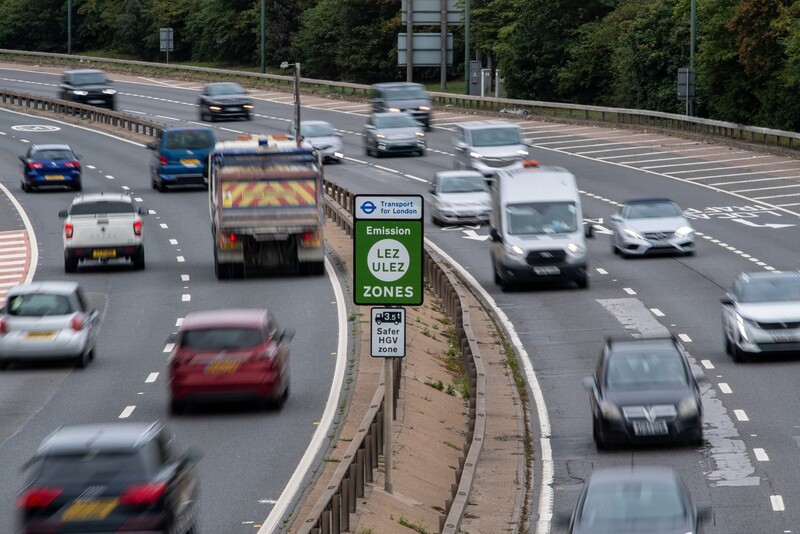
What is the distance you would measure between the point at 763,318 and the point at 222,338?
1010cm

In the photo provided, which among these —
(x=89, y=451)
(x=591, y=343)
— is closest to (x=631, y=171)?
(x=591, y=343)

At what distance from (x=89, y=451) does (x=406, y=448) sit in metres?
8.40

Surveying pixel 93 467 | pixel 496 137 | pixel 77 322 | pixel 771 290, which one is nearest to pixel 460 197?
pixel 496 137

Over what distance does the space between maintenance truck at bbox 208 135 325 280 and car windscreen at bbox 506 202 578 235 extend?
4.75 meters

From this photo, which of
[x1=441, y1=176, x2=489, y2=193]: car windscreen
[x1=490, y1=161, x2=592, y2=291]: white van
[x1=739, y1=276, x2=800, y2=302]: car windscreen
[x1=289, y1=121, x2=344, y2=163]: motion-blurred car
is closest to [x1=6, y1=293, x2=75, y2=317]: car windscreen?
[x1=490, y1=161, x2=592, y2=291]: white van

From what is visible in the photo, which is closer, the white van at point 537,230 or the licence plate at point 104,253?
the white van at point 537,230

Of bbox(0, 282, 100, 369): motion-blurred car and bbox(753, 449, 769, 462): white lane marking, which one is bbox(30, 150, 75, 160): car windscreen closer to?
bbox(0, 282, 100, 369): motion-blurred car

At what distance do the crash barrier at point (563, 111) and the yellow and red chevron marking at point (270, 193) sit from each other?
27830mm

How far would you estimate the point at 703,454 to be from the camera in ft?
74.2

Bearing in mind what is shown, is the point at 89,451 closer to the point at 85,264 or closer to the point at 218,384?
the point at 218,384

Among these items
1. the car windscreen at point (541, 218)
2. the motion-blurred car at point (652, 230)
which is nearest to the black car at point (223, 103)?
the motion-blurred car at point (652, 230)

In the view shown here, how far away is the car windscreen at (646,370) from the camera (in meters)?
23.1

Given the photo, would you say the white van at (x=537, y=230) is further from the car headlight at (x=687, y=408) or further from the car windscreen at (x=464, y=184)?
the car headlight at (x=687, y=408)

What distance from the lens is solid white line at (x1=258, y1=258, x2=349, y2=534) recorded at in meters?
18.7
